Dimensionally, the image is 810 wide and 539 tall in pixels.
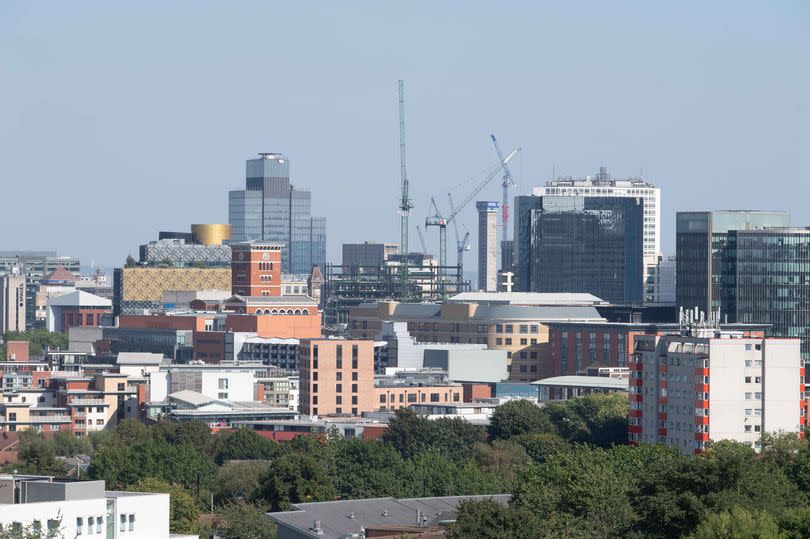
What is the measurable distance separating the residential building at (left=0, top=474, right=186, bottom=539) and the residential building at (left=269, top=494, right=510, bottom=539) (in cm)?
1096

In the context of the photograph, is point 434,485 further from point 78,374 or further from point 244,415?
point 78,374

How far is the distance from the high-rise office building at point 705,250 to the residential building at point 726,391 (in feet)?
156

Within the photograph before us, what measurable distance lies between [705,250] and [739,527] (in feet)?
359

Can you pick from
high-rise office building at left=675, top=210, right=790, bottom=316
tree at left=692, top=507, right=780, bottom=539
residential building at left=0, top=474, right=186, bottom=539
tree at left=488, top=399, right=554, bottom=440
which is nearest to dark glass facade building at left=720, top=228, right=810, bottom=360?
high-rise office building at left=675, top=210, right=790, bottom=316

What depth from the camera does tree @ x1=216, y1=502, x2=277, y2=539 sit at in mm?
97000

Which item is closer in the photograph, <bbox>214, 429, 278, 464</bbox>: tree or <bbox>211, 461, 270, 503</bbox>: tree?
<bbox>211, 461, 270, 503</bbox>: tree

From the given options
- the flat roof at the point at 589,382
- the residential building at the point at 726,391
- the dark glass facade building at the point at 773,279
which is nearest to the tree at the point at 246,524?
the residential building at the point at 726,391

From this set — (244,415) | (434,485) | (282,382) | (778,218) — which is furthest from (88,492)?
(778,218)

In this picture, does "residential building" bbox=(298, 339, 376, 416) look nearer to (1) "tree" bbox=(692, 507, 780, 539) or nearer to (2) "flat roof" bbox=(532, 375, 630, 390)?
(2) "flat roof" bbox=(532, 375, 630, 390)

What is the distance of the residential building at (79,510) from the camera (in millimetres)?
74000

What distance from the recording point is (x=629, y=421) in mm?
138500

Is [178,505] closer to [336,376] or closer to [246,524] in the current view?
[246,524]

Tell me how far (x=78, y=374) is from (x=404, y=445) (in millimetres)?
47481

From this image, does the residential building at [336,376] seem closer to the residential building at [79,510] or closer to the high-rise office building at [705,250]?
the high-rise office building at [705,250]
